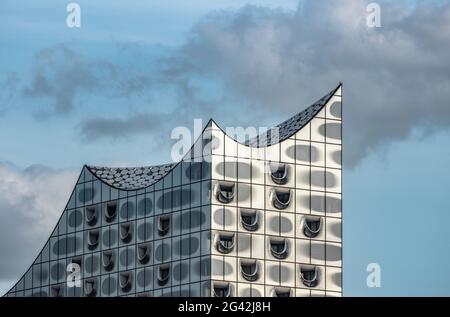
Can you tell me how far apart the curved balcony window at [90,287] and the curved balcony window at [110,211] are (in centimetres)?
569

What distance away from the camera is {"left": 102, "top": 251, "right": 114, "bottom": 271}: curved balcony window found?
146 m

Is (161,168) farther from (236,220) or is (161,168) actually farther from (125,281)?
(236,220)

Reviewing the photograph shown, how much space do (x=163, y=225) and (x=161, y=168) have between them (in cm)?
1127

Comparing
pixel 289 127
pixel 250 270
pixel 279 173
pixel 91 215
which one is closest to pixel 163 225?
pixel 250 270

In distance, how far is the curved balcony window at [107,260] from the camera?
146 m

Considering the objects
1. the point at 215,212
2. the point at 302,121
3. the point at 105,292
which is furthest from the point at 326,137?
the point at 105,292

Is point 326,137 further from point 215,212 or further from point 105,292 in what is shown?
point 105,292

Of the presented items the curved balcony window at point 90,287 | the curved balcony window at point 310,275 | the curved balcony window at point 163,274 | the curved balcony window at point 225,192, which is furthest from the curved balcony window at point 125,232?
the curved balcony window at point 310,275

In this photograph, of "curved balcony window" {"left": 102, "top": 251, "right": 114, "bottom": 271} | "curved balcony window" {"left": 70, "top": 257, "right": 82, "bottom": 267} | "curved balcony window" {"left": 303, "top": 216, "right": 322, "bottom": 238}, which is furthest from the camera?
"curved balcony window" {"left": 70, "top": 257, "right": 82, "bottom": 267}

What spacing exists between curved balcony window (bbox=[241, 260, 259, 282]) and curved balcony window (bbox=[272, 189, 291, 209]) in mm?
5158

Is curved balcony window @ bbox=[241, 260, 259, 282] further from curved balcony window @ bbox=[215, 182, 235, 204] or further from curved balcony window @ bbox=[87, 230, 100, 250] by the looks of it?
curved balcony window @ bbox=[87, 230, 100, 250]

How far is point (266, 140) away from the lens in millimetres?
141500

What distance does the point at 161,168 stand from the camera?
150 m

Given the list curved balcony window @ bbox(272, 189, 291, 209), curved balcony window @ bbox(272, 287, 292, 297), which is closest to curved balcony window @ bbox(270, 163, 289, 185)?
curved balcony window @ bbox(272, 189, 291, 209)
